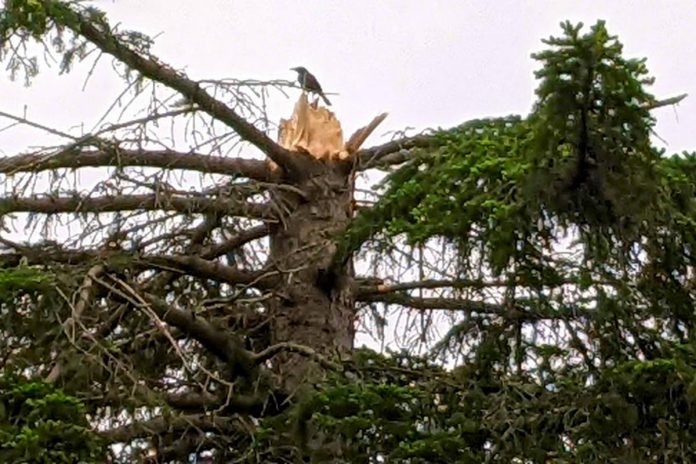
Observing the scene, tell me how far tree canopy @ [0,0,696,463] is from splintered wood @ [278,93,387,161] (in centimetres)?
7

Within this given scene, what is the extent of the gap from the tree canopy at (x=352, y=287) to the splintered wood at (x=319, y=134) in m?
0.07

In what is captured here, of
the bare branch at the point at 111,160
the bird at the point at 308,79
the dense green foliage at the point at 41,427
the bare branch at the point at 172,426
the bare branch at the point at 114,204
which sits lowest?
the dense green foliage at the point at 41,427

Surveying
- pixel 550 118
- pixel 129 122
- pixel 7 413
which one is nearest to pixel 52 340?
pixel 7 413

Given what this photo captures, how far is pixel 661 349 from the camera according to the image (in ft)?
15.5

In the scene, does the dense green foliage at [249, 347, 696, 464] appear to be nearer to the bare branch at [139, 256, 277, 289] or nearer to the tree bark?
the bare branch at [139, 256, 277, 289]

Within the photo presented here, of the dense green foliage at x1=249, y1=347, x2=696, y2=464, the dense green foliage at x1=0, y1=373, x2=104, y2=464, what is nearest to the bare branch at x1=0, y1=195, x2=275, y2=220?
the dense green foliage at x1=249, y1=347, x2=696, y2=464

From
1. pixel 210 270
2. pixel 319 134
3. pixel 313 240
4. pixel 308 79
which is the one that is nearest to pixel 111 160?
pixel 210 270

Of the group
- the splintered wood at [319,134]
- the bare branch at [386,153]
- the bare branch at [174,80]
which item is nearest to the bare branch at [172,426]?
the bare branch at [174,80]

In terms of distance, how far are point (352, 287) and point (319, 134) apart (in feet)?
2.68

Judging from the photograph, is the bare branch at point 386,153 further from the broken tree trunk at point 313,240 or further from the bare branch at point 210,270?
the bare branch at point 210,270

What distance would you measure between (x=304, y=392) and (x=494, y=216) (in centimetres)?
119

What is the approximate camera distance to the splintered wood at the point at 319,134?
698 cm

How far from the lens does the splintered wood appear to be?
6.98m

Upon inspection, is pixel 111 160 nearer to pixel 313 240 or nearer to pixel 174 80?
pixel 174 80
